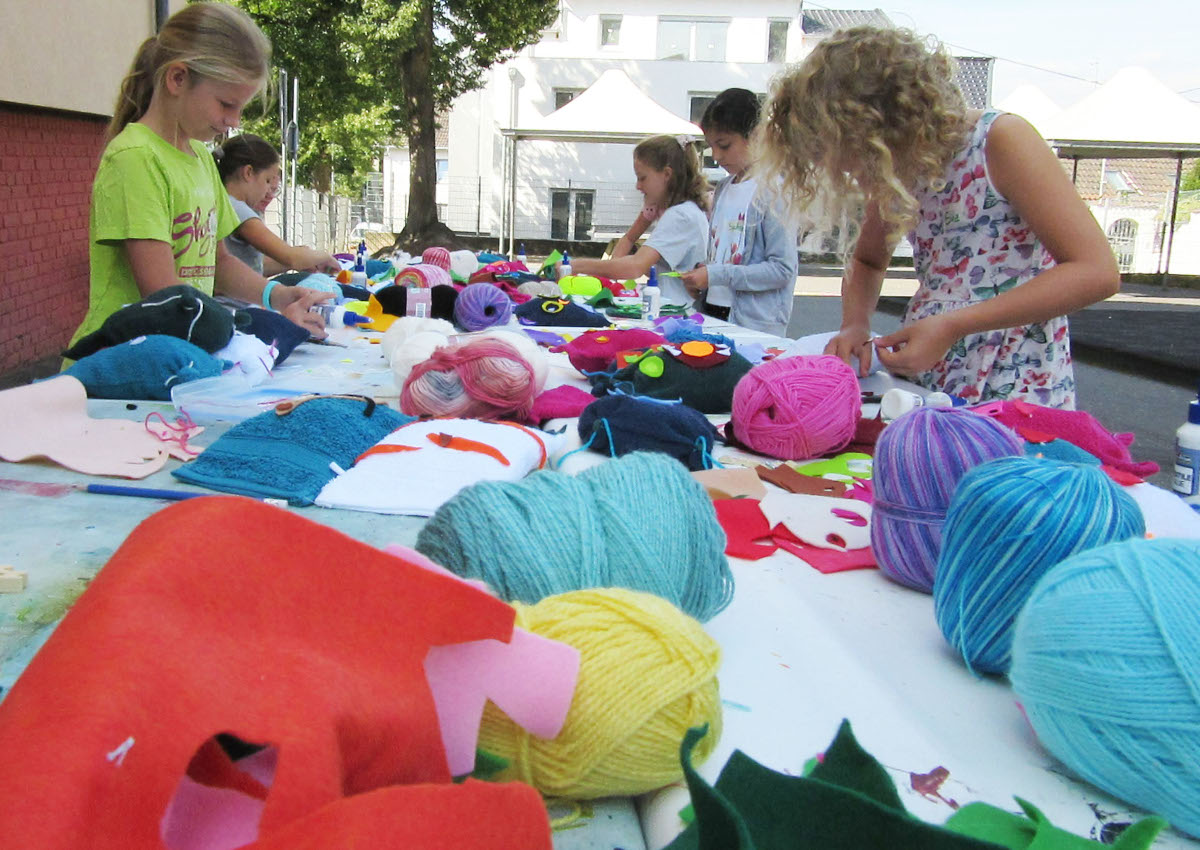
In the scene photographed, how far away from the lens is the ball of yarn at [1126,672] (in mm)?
672

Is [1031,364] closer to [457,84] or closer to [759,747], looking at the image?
[759,747]

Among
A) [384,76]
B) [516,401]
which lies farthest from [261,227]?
[384,76]

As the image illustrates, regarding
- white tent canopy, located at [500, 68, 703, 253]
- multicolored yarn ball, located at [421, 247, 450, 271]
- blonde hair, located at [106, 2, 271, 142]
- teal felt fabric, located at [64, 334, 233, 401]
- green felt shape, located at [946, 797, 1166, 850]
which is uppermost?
white tent canopy, located at [500, 68, 703, 253]

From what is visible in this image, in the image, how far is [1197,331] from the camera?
32.6 feet

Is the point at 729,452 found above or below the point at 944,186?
below

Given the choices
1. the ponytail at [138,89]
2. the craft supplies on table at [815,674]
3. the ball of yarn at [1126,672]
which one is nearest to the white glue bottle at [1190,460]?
the craft supplies on table at [815,674]

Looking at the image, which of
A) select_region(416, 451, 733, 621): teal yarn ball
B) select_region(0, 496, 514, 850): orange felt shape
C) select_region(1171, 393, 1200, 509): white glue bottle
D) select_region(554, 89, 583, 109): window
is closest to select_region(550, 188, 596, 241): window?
select_region(554, 89, 583, 109): window

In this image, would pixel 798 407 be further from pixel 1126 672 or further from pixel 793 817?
pixel 793 817

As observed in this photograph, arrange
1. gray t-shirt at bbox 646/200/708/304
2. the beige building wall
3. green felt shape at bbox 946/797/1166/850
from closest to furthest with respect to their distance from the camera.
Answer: green felt shape at bbox 946/797/1166/850
gray t-shirt at bbox 646/200/708/304
the beige building wall

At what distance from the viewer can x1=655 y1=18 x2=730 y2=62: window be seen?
74.5 feet

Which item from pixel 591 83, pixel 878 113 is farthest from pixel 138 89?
pixel 591 83

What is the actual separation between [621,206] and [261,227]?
18.2 meters

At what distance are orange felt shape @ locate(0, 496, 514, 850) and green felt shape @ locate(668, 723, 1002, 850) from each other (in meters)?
0.19

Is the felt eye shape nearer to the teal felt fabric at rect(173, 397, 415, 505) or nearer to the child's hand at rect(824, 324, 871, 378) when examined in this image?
the child's hand at rect(824, 324, 871, 378)
